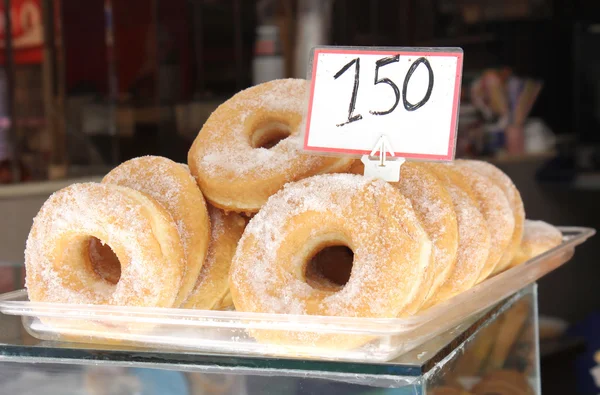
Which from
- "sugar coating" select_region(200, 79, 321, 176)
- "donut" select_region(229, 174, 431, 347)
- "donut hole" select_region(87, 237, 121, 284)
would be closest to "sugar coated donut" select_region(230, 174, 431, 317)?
"donut" select_region(229, 174, 431, 347)

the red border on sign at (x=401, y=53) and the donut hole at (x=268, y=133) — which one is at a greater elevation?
the red border on sign at (x=401, y=53)

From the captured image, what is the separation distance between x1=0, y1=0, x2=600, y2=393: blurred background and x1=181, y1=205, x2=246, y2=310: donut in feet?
5.33

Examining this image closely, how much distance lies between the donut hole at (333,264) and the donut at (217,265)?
0.40ft

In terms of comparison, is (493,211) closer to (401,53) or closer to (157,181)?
(401,53)

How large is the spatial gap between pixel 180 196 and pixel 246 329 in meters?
0.26

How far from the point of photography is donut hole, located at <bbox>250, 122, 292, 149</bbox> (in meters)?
1.10

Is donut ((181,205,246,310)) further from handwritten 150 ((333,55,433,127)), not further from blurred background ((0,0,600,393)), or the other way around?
blurred background ((0,0,600,393))

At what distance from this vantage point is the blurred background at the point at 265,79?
320 centimetres

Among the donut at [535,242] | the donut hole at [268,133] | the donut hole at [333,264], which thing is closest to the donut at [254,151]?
the donut hole at [268,133]

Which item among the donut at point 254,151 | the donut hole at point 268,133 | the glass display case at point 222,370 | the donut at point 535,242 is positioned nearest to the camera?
the glass display case at point 222,370

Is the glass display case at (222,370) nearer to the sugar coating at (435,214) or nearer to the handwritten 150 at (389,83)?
the sugar coating at (435,214)

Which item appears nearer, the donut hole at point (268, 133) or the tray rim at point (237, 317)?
the tray rim at point (237, 317)

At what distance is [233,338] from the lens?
0.77 meters

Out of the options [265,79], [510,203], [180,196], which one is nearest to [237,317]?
[180,196]
